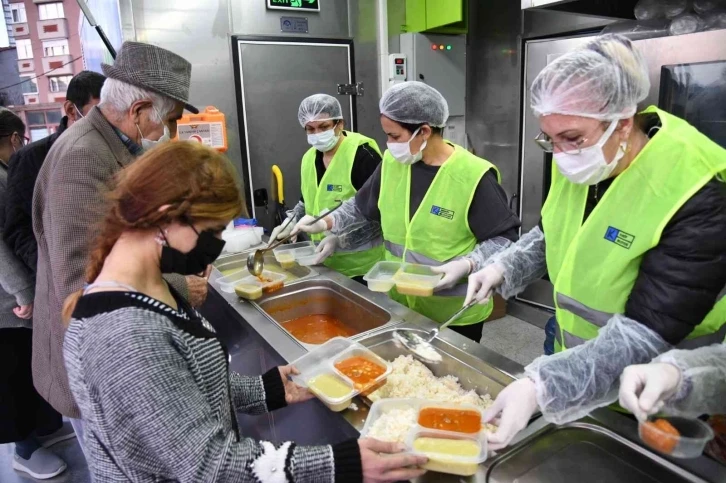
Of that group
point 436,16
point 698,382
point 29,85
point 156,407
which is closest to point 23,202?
point 156,407

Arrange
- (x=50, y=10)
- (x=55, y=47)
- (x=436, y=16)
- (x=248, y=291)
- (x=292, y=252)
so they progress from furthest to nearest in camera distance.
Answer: (x=55, y=47) → (x=50, y=10) → (x=436, y=16) → (x=292, y=252) → (x=248, y=291)

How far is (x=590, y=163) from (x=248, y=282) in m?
1.67

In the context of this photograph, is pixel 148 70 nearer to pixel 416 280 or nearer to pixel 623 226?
pixel 416 280

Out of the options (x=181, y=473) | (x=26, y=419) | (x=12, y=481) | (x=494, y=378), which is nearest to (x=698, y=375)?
(x=494, y=378)

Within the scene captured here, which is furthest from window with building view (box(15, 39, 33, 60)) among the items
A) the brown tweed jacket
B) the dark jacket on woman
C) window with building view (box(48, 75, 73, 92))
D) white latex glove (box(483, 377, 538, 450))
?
white latex glove (box(483, 377, 538, 450))

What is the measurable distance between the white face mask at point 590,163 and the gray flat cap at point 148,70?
4.55ft

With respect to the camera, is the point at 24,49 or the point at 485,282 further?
the point at 24,49

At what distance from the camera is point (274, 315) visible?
2.39 metres

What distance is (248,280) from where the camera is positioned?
96.3 inches

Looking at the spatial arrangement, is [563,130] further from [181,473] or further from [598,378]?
[181,473]

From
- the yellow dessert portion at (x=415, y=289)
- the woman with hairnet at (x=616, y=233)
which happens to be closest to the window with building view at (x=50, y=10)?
the yellow dessert portion at (x=415, y=289)

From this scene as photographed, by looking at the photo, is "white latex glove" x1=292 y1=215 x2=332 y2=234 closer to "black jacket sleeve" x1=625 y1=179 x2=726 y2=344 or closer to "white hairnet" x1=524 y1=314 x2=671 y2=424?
"white hairnet" x1=524 y1=314 x2=671 y2=424

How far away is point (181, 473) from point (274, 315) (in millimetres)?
1445

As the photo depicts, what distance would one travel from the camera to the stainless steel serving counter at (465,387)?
1.17 m
